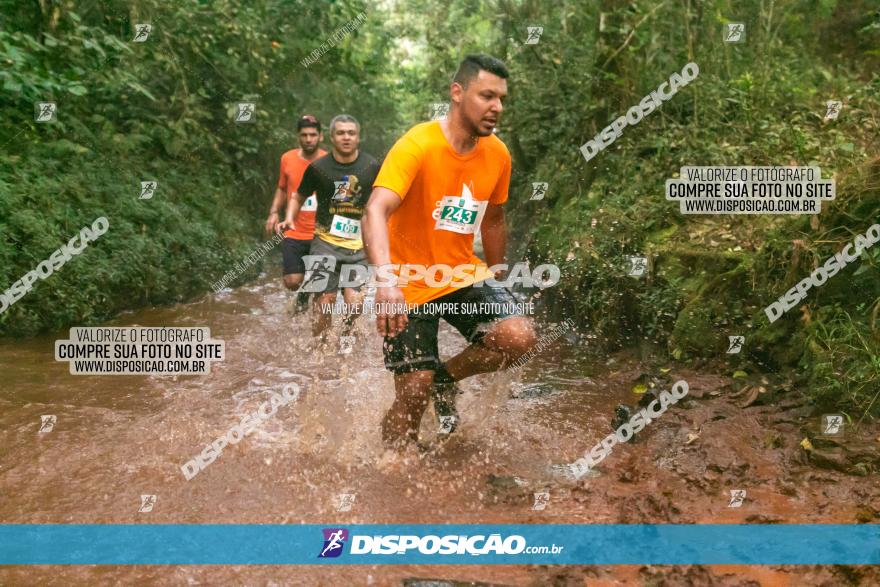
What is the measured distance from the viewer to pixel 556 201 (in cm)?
952

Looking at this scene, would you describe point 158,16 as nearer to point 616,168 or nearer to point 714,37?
point 616,168

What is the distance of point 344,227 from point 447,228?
8.52 feet

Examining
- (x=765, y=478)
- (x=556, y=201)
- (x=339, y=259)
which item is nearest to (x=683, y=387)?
(x=765, y=478)

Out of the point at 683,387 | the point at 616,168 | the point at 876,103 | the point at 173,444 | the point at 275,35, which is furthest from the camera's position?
the point at 275,35

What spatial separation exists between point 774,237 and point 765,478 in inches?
73.4
